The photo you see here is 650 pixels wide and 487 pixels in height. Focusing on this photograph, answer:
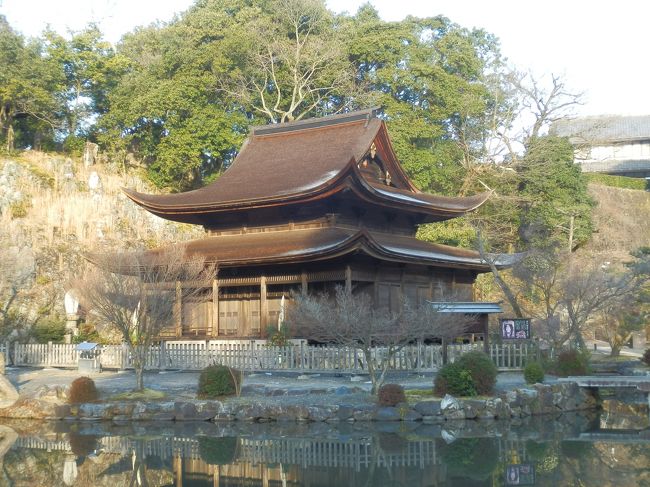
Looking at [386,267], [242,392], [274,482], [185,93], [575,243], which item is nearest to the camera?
[274,482]

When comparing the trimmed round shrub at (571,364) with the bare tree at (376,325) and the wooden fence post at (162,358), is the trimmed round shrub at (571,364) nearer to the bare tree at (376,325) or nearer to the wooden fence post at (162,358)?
the bare tree at (376,325)

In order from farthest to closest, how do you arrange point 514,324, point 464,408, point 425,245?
1. point 425,245
2. point 514,324
3. point 464,408

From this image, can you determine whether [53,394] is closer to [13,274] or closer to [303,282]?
[303,282]

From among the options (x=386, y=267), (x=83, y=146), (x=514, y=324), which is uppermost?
(x=83, y=146)

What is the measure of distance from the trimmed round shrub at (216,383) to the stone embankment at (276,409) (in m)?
0.46

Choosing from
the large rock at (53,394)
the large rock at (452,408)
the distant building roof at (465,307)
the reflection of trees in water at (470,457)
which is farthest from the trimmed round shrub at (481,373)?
the large rock at (53,394)

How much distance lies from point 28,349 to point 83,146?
22.6 m

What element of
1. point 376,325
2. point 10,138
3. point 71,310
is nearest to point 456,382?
point 376,325

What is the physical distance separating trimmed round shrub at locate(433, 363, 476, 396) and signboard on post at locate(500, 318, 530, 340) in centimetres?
445

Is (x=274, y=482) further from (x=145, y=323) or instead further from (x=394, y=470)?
(x=145, y=323)

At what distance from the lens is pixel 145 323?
→ 76.7ft

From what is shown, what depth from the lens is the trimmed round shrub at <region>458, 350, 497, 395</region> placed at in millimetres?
21031

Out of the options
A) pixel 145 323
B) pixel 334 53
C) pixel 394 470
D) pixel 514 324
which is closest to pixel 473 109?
pixel 334 53

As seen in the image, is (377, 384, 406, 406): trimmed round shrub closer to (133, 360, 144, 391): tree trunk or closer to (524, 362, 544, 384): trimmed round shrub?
(524, 362, 544, 384): trimmed round shrub
